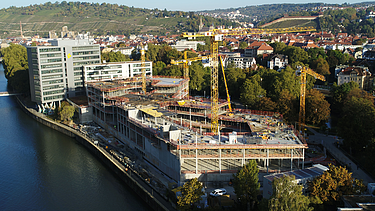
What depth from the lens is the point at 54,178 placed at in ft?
75.4

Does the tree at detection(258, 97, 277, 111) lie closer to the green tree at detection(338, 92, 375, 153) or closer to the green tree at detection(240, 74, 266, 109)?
the green tree at detection(240, 74, 266, 109)

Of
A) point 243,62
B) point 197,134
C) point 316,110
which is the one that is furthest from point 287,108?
point 243,62

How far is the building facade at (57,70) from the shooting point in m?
38.8

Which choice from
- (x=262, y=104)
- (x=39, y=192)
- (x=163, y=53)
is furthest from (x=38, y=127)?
(x=163, y=53)

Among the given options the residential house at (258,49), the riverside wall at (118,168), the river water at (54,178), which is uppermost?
the residential house at (258,49)

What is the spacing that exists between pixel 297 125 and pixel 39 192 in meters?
21.1

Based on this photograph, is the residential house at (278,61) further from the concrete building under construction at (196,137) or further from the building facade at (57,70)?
the building facade at (57,70)

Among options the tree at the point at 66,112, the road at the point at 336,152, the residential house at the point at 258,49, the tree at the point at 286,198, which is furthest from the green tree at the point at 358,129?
the residential house at the point at 258,49

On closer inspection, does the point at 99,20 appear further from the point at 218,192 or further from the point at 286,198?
the point at 286,198

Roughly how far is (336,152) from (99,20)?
16431 cm

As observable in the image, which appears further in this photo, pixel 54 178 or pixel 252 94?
pixel 252 94

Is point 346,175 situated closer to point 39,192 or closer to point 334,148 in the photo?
point 334,148

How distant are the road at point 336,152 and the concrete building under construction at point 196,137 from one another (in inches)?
138

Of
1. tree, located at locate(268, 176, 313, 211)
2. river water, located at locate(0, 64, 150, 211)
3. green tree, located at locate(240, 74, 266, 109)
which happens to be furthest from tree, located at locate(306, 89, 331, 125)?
river water, located at locate(0, 64, 150, 211)
